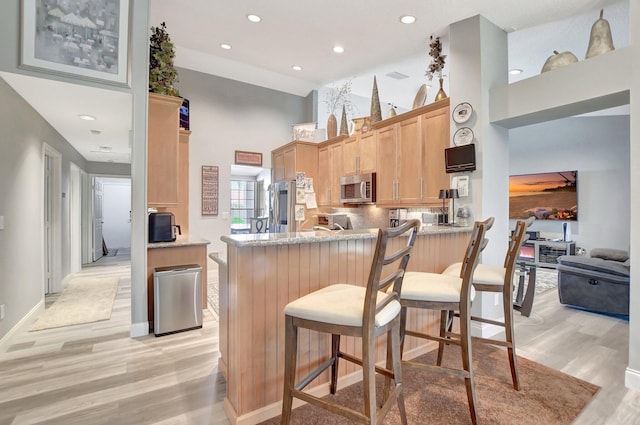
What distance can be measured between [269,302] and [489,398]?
1549 mm

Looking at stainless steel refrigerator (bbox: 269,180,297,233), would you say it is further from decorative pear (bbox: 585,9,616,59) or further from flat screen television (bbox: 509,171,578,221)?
flat screen television (bbox: 509,171,578,221)

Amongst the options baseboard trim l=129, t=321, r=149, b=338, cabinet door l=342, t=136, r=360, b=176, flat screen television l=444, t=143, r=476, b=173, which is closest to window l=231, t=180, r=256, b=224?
cabinet door l=342, t=136, r=360, b=176

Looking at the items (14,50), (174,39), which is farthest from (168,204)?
(174,39)

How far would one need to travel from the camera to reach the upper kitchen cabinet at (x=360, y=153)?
4352 millimetres

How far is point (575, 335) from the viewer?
9.97ft

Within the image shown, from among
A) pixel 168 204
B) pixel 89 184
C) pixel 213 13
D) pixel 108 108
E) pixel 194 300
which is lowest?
pixel 194 300

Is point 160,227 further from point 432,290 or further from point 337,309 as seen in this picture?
point 432,290

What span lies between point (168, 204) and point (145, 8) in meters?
1.90

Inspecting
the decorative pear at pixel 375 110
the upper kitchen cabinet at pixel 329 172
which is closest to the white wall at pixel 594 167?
the decorative pear at pixel 375 110

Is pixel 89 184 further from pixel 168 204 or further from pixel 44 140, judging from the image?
pixel 168 204

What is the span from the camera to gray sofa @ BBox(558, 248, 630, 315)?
3.48 meters

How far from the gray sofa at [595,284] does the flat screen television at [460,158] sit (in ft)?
7.20

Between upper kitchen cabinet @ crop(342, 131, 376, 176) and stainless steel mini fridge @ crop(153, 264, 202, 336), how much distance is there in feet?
8.58

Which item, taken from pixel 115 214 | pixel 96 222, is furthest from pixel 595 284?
pixel 115 214
